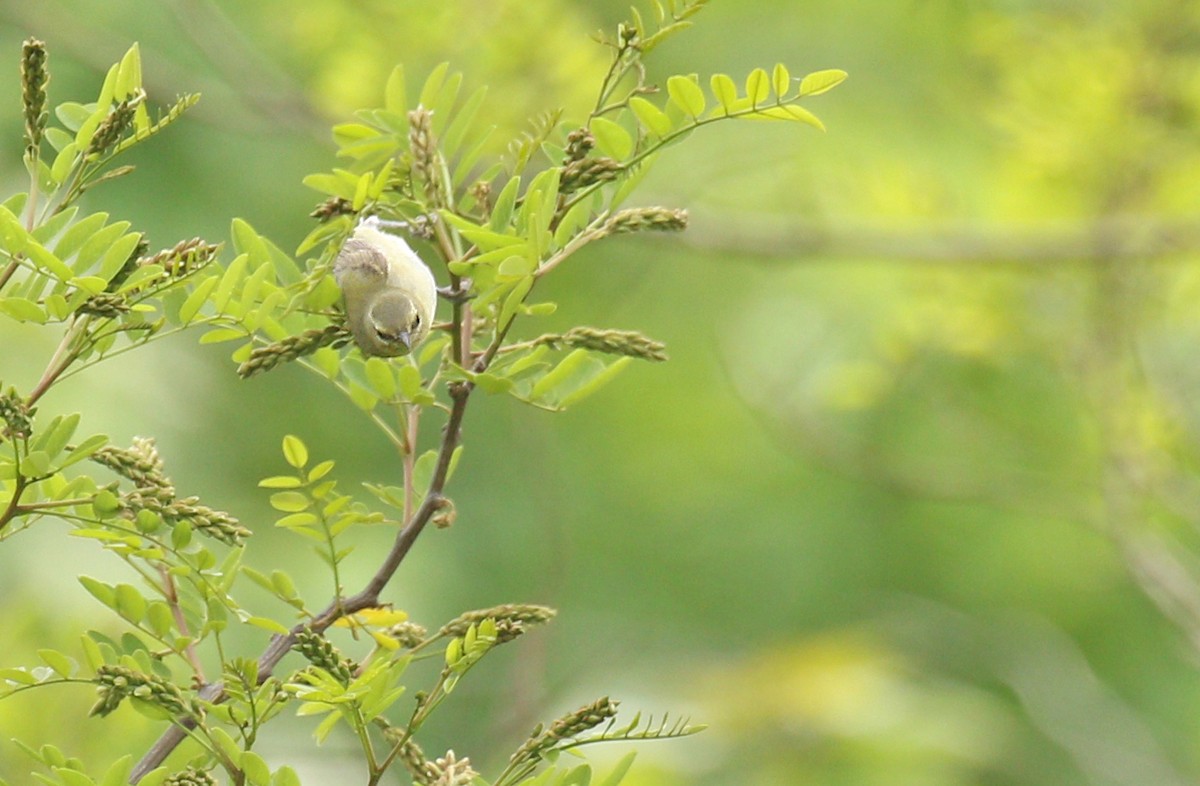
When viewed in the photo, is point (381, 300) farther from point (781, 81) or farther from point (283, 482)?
point (781, 81)

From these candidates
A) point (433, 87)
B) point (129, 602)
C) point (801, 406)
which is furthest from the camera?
point (801, 406)

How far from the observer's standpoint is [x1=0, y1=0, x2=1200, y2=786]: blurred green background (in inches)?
126

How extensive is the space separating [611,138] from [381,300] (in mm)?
182

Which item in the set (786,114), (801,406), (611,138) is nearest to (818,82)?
(786,114)

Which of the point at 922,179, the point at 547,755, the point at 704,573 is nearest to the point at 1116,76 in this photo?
the point at 922,179

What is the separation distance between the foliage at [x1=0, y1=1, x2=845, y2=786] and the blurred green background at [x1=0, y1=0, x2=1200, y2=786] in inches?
35.6

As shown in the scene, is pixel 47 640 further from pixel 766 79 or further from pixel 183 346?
pixel 183 346

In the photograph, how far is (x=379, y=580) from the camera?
0.88 meters

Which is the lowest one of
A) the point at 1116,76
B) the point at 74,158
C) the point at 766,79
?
the point at 74,158

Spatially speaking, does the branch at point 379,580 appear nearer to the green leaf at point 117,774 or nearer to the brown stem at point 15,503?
the green leaf at point 117,774

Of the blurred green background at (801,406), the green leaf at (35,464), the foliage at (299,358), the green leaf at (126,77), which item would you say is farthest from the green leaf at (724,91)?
the blurred green background at (801,406)

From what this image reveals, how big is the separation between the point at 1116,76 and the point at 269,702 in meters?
2.93

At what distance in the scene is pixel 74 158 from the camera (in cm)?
86

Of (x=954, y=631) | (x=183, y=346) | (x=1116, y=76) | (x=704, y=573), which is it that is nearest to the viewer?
(x=1116, y=76)
